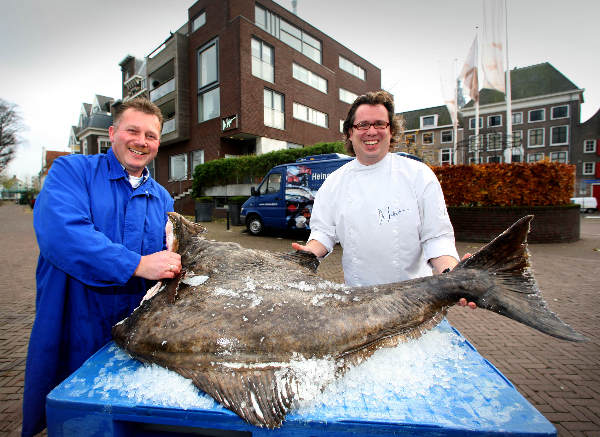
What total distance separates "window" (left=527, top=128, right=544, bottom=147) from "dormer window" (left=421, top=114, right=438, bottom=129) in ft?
36.9

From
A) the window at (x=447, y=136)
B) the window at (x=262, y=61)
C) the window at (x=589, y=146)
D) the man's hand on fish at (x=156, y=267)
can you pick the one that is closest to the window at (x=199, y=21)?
the window at (x=262, y=61)

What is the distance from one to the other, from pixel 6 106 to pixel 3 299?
4911 centimetres

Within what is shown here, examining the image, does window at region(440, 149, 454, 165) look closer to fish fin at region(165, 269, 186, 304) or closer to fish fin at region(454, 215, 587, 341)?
fish fin at region(454, 215, 587, 341)

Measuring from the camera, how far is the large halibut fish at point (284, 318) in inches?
45.1

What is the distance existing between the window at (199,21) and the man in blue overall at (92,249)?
23954mm

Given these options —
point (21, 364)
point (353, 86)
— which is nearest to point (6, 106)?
point (353, 86)

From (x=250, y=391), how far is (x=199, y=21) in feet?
85.8

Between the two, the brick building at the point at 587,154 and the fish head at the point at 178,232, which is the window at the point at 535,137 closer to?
the brick building at the point at 587,154

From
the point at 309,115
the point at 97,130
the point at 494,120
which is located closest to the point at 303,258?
the point at 309,115

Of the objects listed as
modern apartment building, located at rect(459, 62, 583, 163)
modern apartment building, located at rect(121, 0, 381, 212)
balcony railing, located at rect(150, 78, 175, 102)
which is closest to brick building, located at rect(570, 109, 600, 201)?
modern apartment building, located at rect(459, 62, 583, 163)

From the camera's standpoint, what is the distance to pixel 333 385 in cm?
117

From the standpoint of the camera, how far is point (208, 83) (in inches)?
818

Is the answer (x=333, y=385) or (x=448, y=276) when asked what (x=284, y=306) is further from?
(x=448, y=276)

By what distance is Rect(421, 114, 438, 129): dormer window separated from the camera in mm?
43416
